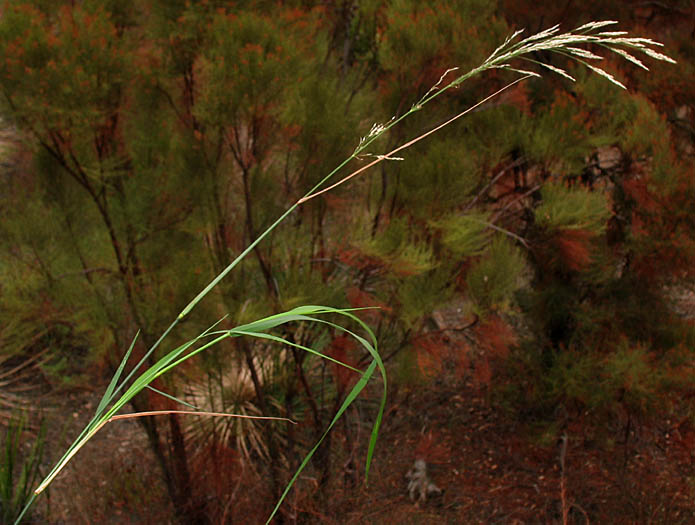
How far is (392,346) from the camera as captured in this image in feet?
10.9

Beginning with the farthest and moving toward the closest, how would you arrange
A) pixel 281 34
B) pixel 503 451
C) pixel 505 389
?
pixel 503 451
pixel 505 389
pixel 281 34

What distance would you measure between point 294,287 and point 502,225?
131 cm

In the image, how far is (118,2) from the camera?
2.75 meters

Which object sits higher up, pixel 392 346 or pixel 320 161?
pixel 320 161

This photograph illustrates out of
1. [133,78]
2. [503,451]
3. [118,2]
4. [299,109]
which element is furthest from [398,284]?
[503,451]

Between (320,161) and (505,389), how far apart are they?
73.3 inches

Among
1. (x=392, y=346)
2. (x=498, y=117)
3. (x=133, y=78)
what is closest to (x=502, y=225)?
(x=498, y=117)

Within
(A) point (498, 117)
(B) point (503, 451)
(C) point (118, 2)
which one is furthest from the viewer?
(B) point (503, 451)

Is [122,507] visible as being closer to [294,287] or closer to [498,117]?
[294,287]

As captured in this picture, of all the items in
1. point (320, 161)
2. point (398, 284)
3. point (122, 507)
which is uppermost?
point (320, 161)

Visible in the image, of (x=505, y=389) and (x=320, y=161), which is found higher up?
(x=320, y=161)

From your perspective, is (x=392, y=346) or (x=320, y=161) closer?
(x=320, y=161)

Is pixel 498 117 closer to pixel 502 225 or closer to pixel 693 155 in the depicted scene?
pixel 502 225

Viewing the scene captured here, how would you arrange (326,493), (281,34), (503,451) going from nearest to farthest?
(281,34), (326,493), (503,451)
